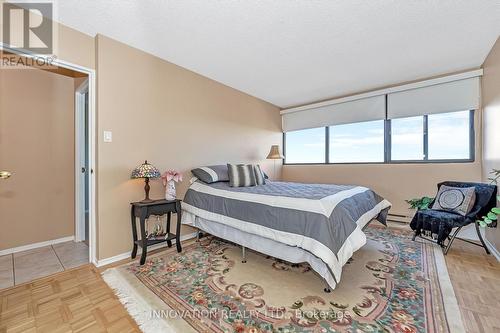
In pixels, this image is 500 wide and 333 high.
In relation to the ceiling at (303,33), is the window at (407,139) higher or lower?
lower

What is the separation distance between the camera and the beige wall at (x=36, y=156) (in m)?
2.56

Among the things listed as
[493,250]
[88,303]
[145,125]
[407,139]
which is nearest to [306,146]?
[407,139]

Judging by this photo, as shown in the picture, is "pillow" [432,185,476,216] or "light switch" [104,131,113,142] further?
"pillow" [432,185,476,216]

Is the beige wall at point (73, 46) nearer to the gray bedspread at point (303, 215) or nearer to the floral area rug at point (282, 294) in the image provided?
the gray bedspread at point (303, 215)

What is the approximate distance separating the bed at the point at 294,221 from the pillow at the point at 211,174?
0.13 metres

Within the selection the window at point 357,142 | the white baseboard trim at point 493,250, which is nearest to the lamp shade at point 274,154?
the window at point 357,142

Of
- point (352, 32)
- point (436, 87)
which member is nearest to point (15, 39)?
point (352, 32)

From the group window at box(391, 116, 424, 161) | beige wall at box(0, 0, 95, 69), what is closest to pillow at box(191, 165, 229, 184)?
beige wall at box(0, 0, 95, 69)

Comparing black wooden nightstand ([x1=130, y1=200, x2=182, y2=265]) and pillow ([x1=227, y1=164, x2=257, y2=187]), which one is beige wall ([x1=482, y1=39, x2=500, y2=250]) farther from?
black wooden nightstand ([x1=130, y1=200, x2=182, y2=265])

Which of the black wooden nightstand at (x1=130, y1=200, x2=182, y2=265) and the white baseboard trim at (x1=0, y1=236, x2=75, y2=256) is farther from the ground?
the black wooden nightstand at (x1=130, y1=200, x2=182, y2=265)

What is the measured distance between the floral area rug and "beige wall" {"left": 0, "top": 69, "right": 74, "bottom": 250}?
1563mm

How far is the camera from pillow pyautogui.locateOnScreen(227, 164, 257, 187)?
2953 mm

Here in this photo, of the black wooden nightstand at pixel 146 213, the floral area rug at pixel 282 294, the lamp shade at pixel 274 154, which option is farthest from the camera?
the lamp shade at pixel 274 154

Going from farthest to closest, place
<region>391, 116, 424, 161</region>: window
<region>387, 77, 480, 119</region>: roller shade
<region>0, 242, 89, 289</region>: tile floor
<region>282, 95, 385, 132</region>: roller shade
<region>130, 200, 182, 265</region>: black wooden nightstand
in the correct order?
1. <region>282, 95, 385, 132</region>: roller shade
2. <region>391, 116, 424, 161</region>: window
3. <region>387, 77, 480, 119</region>: roller shade
4. <region>130, 200, 182, 265</region>: black wooden nightstand
5. <region>0, 242, 89, 289</region>: tile floor
